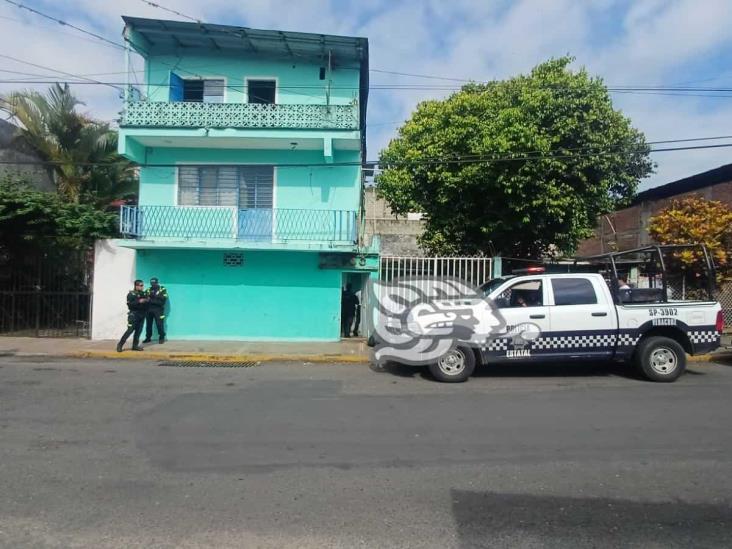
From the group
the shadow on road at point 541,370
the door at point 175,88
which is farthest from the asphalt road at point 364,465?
the door at point 175,88

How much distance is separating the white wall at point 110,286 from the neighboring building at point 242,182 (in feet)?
0.09

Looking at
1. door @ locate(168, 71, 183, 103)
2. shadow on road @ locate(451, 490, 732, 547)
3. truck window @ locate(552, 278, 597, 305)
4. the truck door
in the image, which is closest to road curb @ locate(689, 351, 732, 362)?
the truck door

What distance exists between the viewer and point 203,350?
41.4 feet

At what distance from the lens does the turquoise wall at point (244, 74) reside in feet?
48.1

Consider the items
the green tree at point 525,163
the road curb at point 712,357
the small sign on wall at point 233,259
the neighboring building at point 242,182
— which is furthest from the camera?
the small sign on wall at point 233,259

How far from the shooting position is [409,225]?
91.2 feet

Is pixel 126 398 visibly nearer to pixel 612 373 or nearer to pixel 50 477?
pixel 50 477

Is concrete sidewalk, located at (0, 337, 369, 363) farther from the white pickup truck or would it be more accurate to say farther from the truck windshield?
the white pickup truck

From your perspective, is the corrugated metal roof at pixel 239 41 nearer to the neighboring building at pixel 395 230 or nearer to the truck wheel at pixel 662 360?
the truck wheel at pixel 662 360

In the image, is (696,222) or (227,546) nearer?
(227,546)

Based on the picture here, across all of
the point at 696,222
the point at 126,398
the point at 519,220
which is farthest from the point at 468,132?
the point at 126,398

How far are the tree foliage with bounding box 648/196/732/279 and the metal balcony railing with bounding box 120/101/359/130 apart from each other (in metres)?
8.26

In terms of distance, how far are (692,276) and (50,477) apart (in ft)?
47.5

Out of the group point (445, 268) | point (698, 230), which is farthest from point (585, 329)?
point (698, 230)
